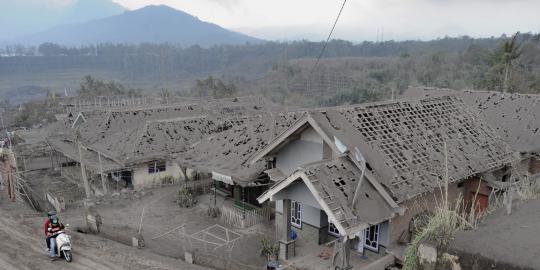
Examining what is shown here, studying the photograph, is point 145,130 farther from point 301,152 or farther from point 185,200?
point 301,152

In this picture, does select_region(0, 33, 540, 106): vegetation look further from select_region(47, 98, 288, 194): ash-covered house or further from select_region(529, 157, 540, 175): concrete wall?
select_region(529, 157, 540, 175): concrete wall

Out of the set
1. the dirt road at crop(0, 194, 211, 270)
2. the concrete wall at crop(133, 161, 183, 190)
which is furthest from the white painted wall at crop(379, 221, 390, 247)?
the concrete wall at crop(133, 161, 183, 190)

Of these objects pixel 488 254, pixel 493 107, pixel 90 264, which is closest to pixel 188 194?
pixel 90 264

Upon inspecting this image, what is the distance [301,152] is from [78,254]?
26.1 ft

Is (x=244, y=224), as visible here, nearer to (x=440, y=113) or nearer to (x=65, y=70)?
(x=440, y=113)

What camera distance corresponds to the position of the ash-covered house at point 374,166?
35.8 feet

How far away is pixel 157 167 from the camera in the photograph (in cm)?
2548

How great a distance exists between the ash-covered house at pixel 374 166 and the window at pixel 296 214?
0.04m

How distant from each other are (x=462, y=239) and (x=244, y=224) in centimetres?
1281

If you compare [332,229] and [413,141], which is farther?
[332,229]

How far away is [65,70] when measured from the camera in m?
151

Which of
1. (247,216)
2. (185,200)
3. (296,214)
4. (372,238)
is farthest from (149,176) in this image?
(372,238)

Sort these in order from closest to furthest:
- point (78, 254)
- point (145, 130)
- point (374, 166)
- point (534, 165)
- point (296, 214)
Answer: point (374, 166)
point (78, 254)
point (296, 214)
point (534, 165)
point (145, 130)

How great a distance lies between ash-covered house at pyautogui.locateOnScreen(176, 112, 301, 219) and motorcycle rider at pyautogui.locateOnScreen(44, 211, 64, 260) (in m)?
6.41
